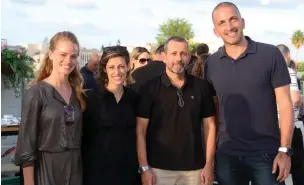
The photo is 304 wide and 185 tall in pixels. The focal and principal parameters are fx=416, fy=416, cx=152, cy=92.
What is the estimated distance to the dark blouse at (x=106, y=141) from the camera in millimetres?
3084

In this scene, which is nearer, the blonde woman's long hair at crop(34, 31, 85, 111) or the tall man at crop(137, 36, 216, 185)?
the blonde woman's long hair at crop(34, 31, 85, 111)

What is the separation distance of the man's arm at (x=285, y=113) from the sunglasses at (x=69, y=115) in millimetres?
1470

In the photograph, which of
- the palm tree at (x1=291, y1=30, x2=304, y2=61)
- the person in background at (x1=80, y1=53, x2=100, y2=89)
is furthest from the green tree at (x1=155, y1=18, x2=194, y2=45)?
the person in background at (x1=80, y1=53, x2=100, y2=89)

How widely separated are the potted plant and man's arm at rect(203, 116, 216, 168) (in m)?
2.79

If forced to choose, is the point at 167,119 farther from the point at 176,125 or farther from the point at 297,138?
the point at 297,138

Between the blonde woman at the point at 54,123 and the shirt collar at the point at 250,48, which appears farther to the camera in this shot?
the shirt collar at the point at 250,48

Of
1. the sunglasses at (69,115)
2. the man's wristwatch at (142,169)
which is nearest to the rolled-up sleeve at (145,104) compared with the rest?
the man's wristwatch at (142,169)

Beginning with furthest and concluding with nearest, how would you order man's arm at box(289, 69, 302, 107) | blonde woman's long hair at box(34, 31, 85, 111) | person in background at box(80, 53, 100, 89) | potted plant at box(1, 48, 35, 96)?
1. person in background at box(80, 53, 100, 89)
2. man's arm at box(289, 69, 302, 107)
3. potted plant at box(1, 48, 35, 96)
4. blonde woman's long hair at box(34, 31, 85, 111)

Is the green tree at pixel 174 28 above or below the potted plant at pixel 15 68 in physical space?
above

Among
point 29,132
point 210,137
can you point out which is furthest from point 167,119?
point 29,132

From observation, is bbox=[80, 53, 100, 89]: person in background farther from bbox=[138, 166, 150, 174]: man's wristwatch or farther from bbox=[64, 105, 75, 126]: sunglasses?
bbox=[64, 105, 75, 126]: sunglasses

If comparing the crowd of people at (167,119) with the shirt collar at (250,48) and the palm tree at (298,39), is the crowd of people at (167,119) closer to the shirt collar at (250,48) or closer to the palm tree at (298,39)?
the shirt collar at (250,48)

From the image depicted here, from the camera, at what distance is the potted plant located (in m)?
5.11

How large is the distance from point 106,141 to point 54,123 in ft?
1.51
